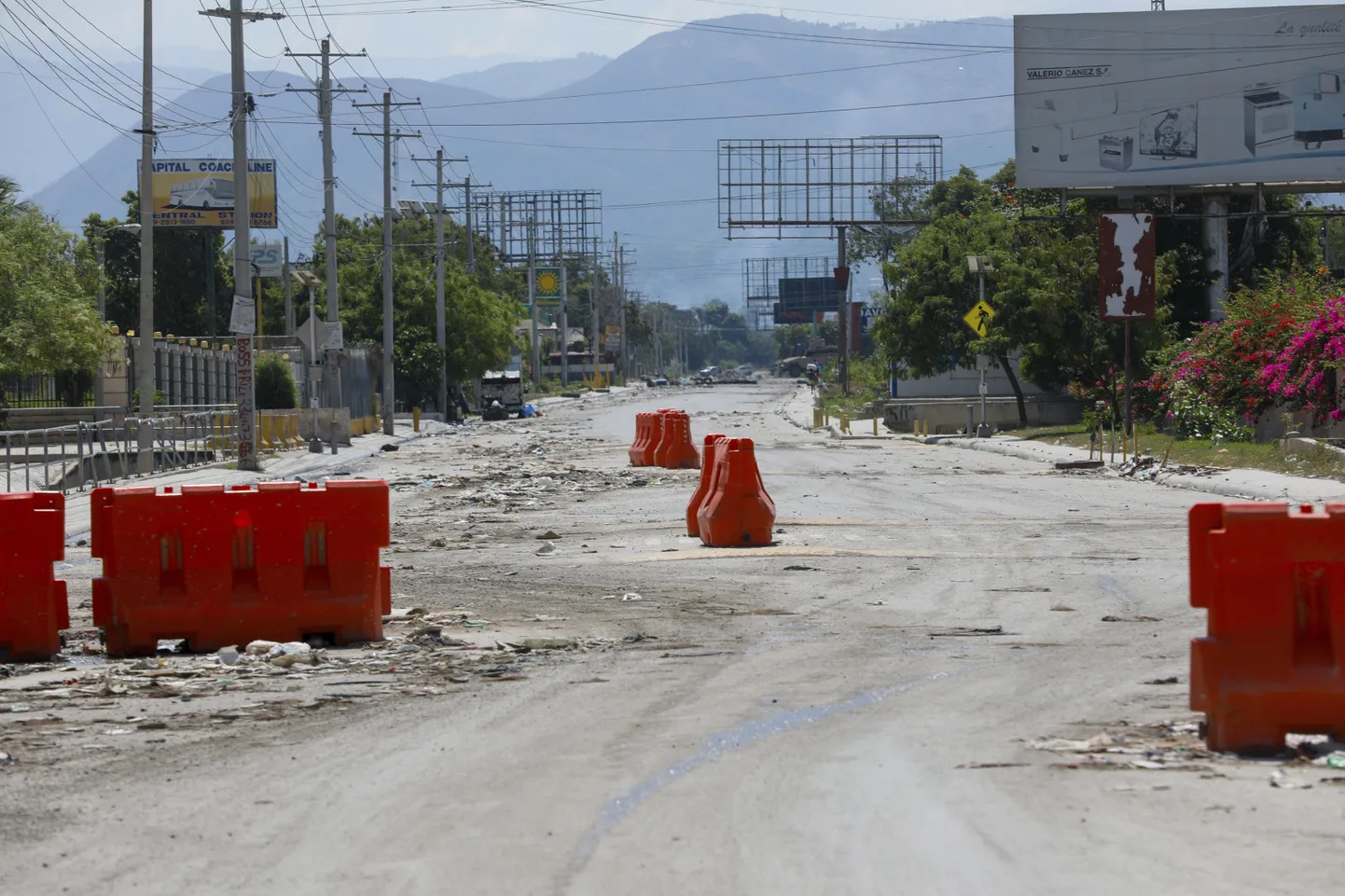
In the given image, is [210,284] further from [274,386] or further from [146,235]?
[146,235]

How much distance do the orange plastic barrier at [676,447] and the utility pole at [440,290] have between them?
36.0 m

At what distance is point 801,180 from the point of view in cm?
6481

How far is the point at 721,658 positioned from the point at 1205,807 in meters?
3.98

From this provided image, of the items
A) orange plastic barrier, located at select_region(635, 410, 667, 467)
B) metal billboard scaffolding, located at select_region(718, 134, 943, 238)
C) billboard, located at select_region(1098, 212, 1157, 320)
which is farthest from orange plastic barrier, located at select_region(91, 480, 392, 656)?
metal billboard scaffolding, located at select_region(718, 134, 943, 238)

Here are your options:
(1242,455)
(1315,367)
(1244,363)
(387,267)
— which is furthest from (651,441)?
(387,267)

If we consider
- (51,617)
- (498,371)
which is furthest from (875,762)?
(498,371)

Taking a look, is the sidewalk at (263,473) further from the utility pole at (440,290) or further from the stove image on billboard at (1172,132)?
the stove image on billboard at (1172,132)

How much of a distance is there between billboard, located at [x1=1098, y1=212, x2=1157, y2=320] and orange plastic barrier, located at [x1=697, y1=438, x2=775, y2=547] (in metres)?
17.9

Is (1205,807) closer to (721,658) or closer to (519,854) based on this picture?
(519,854)

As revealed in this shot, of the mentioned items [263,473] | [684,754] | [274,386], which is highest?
[274,386]

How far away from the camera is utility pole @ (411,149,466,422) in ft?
224

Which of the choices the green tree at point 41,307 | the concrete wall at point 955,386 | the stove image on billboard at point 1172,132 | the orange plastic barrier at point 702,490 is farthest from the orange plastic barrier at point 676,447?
the concrete wall at point 955,386

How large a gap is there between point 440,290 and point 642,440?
119 feet

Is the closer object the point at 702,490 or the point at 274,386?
the point at 702,490
